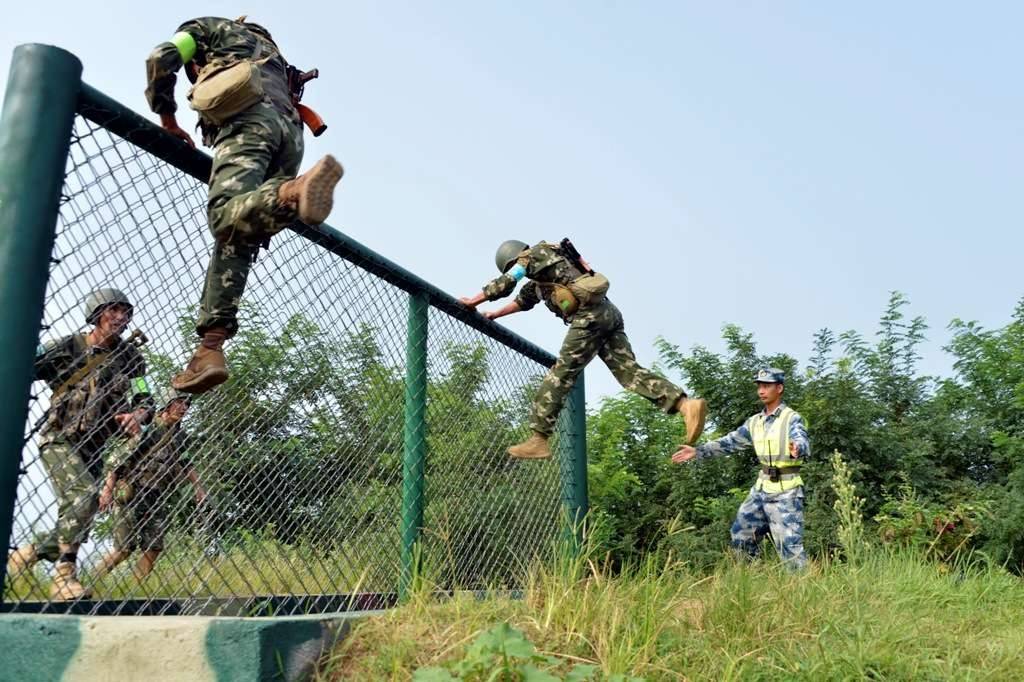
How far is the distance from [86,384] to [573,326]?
330cm

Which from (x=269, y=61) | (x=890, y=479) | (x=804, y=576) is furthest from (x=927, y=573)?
(x=890, y=479)

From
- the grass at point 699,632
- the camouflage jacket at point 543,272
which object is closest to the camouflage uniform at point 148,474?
the grass at point 699,632

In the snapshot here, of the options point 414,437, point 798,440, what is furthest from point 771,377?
point 414,437

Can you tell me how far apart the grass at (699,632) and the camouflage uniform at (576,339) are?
184cm

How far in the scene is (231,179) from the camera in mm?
2912

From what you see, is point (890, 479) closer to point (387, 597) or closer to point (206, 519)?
point (387, 597)

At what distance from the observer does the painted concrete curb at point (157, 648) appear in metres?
1.94

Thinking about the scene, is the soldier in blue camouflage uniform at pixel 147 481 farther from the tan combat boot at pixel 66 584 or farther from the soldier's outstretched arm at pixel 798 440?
the soldier's outstretched arm at pixel 798 440

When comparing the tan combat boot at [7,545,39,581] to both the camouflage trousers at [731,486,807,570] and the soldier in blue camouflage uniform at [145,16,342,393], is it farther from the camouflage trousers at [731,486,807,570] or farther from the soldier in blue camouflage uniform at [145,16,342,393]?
the camouflage trousers at [731,486,807,570]

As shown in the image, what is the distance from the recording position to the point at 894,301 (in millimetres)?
14047

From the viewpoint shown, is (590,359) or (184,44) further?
(590,359)

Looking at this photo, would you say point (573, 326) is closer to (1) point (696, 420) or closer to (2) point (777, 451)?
(1) point (696, 420)

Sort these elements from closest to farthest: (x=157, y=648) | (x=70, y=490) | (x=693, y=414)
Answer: (x=157, y=648), (x=70, y=490), (x=693, y=414)

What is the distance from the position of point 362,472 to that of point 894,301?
41.0 feet
